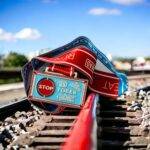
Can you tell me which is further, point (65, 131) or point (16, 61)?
point (16, 61)

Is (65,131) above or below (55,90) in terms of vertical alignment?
below

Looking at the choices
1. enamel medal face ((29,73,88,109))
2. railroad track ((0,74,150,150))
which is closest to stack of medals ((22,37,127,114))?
enamel medal face ((29,73,88,109))

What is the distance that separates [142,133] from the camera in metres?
7.06

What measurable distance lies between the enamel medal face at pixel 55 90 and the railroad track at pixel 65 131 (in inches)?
11.2

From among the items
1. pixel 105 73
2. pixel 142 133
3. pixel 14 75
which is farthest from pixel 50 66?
pixel 14 75

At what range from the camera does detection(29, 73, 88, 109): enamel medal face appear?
8570 millimetres

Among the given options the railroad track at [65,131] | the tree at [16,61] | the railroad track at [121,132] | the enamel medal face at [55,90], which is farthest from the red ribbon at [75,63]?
the tree at [16,61]

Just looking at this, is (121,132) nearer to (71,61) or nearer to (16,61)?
(71,61)

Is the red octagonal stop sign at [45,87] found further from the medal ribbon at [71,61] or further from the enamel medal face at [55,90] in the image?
the medal ribbon at [71,61]

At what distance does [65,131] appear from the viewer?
6.89 meters

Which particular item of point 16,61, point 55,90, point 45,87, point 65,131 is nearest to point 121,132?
point 65,131

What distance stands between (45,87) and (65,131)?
1.83 m

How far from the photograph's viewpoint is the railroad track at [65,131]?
6.29 metres

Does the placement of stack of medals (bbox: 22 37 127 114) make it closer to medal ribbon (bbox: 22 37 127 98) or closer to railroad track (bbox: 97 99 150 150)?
medal ribbon (bbox: 22 37 127 98)
